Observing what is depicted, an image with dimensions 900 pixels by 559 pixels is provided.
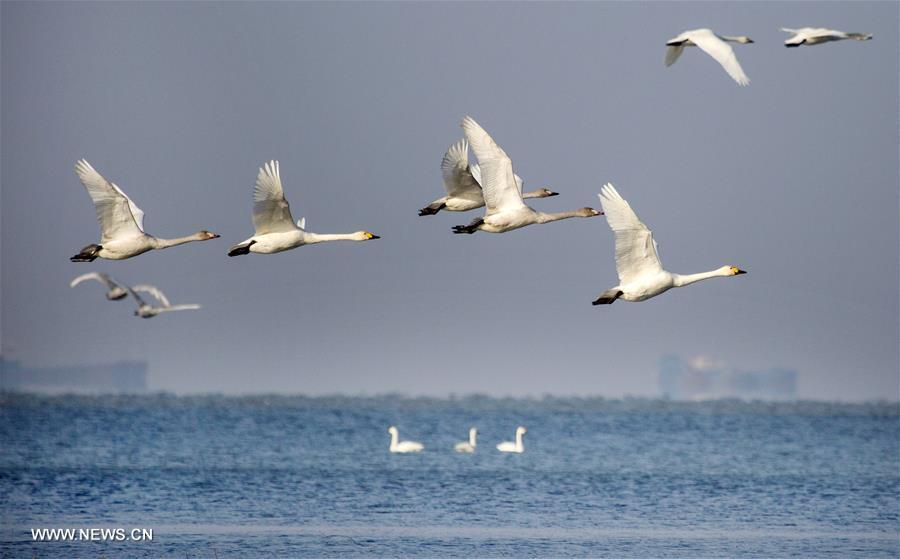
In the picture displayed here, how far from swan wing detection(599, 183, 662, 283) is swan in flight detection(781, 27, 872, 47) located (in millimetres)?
3824

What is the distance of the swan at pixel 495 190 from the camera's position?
2386cm

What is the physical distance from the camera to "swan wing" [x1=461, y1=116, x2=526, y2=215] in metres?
23.8

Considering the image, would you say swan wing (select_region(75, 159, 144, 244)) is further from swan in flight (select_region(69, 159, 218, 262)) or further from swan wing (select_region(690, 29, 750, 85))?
swan wing (select_region(690, 29, 750, 85))

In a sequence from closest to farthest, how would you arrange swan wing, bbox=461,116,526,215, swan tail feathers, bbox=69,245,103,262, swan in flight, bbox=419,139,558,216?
swan wing, bbox=461,116,526,215, swan tail feathers, bbox=69,245,103,262, swan in flight, bbox=419,139,558,216

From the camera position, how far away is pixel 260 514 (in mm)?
31328

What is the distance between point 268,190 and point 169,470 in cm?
1858

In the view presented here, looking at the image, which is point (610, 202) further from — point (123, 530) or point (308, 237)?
point (123, 530)

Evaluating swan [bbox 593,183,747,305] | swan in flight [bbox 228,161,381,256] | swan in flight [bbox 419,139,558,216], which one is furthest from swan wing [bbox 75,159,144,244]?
swan [bbox 593,183,747,305]

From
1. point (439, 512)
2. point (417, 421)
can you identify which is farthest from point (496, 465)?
point (417, 421)

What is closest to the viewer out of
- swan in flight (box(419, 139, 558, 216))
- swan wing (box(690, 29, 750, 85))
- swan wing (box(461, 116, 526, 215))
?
swan wing (box(690, 29, 750, 85))

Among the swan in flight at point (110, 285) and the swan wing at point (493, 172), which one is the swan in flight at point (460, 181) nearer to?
the swan wing at point (493, 172)

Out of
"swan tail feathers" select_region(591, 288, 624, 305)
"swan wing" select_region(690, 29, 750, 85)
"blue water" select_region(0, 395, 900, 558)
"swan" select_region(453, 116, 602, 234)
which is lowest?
"blue water" select_region(0, 395, 900, 558)

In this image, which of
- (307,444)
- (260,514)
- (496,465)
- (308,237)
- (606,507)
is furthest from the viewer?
(307,444)

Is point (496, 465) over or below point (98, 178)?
below
